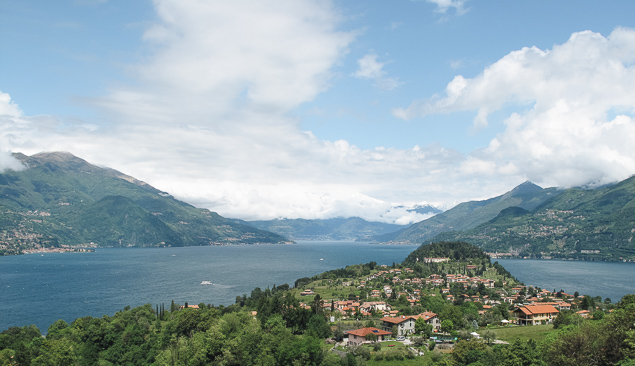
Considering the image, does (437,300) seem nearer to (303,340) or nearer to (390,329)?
(390,329)

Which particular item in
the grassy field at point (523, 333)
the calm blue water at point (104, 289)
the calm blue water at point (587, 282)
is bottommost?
the calm blue water at point (104, 289)

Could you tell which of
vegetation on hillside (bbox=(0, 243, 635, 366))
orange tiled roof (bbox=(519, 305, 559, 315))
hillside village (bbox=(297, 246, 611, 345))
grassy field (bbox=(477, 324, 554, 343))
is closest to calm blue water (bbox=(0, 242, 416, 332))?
vegetation on hillside (bbox=(0, 243, 635, 366))

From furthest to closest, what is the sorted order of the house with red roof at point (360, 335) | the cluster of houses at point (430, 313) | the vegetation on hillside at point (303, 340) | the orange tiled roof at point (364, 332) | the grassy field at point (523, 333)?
the cluster of houses at point (430, 313) < the orange tiled roof at point (364, 332) < the house with red roof at point (360, 335) < the grassy field at point (523, 333) < the vegetation on hillside at point (303, 340)

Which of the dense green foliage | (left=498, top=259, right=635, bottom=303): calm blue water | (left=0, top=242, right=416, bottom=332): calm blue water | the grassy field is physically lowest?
(left=0, top=242, right=416, bottom=332): calm blue water

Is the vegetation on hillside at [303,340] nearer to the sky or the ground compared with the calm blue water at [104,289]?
nearer to the sky

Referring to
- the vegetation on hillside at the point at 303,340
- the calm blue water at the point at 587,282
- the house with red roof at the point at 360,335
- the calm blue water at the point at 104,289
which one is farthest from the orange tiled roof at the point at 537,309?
the calm blue water at the point at 104,289

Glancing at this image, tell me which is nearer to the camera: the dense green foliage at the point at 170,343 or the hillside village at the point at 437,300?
the dense green foliage at the point at 170,343

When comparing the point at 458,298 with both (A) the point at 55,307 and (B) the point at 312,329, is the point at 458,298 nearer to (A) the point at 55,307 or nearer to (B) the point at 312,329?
(B) the point at 312,329

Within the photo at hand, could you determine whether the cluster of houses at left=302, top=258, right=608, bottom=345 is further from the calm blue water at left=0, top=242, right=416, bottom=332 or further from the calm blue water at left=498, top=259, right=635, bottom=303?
the calm blue water at left=0, top=242, right=416, bottom=332

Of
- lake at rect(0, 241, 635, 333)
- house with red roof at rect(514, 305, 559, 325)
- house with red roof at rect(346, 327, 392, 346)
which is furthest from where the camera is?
lake at rect(0, 241, 635, 333)

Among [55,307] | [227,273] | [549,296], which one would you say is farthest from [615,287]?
[55,307]

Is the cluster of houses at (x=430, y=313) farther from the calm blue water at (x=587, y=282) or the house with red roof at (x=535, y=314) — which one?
the calm blue water at (x=587, y=282)
